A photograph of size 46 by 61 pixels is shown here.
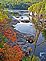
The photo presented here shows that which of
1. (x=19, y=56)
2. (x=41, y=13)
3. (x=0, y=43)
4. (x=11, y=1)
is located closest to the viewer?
(x=0, y=43)

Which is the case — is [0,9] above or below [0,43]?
above

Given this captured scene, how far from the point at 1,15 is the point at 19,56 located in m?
1.22

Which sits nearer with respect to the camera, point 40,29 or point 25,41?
point 40,29

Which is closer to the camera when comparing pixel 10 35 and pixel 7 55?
pixel 7 55

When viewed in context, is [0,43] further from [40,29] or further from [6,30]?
[40,29]

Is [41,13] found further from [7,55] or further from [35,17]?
[7,55]

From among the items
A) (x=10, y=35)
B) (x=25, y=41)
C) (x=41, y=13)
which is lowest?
(x=25, y=41)

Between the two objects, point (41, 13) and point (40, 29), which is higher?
point (41, 13)

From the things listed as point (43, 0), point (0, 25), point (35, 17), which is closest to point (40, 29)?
point (35, 17)

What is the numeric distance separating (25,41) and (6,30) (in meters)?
2.13

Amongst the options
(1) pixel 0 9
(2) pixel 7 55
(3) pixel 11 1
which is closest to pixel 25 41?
(3) pixel 11 1

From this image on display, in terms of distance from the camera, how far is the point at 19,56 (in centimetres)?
575

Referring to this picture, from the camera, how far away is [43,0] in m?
6.20

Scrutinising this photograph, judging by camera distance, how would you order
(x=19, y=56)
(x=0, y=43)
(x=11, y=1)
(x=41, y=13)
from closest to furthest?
(x=0, y=43), (x=19, y=56), (x=41, y=13), (x=11, y=1)
